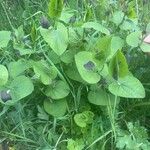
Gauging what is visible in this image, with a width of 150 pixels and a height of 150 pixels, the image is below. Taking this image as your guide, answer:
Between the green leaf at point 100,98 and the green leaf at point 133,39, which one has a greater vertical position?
the green leaf at point 133,39

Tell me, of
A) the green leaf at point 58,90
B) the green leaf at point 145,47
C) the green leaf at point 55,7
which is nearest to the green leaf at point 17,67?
the green leaf at point 58,90

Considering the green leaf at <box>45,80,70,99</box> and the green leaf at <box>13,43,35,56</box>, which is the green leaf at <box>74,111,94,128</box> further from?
the green leaf at <box>13,43,35,56</box>

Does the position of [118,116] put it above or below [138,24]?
below

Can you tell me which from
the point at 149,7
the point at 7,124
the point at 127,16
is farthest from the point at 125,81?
the point at 149,7

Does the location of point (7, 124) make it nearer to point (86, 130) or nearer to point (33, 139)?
point (33, 139)

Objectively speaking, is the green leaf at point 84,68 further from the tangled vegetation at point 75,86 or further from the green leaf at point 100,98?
the green leaf at point 100,98

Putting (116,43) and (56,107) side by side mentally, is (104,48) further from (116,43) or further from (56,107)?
(56,107)
